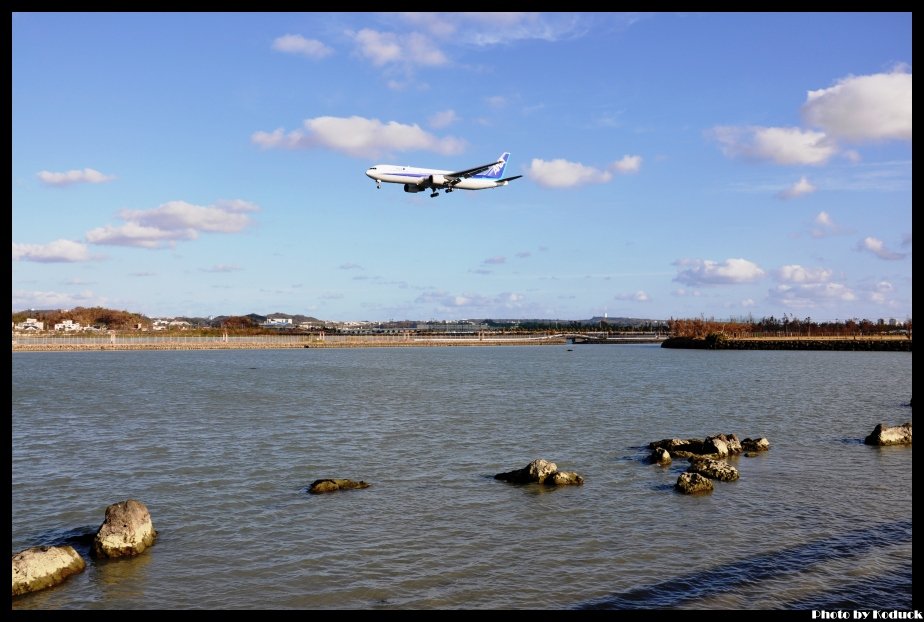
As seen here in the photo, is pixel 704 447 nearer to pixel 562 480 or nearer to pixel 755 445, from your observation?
pixel 755 445

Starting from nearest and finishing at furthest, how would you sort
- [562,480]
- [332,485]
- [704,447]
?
[332,485]
[562,480]
[704,447]

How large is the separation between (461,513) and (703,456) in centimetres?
1358

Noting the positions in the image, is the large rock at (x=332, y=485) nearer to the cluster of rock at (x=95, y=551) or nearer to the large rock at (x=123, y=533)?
the cluster of rock at (x=95, y=551)

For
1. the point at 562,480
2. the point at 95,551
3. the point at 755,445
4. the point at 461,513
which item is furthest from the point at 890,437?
the point at 95,551

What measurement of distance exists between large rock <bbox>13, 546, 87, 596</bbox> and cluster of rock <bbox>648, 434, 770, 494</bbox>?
20.1 meters

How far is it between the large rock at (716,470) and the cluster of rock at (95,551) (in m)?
20.6

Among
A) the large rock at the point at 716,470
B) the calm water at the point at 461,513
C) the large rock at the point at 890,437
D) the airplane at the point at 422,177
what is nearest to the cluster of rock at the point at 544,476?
the calm water at the point at 461,513

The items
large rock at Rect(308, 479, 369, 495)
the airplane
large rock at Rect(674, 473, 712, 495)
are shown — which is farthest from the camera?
the airplane

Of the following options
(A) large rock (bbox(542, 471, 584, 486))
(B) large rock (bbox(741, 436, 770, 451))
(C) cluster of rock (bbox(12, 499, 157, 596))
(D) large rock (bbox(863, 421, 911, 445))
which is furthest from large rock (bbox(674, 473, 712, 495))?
(C) cluster of rock (bbox(12, 499, 157, 596))

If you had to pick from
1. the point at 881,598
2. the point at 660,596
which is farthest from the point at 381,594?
the point at 881,598

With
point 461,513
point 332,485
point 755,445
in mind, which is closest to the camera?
point 461,513

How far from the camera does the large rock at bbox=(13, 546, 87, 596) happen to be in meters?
16.4

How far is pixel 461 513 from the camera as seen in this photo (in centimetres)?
2353

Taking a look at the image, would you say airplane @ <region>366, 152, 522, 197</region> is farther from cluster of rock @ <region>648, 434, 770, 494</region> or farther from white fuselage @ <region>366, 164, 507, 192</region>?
cluster of rock @ <region>648, 434, 770, 494</region>
